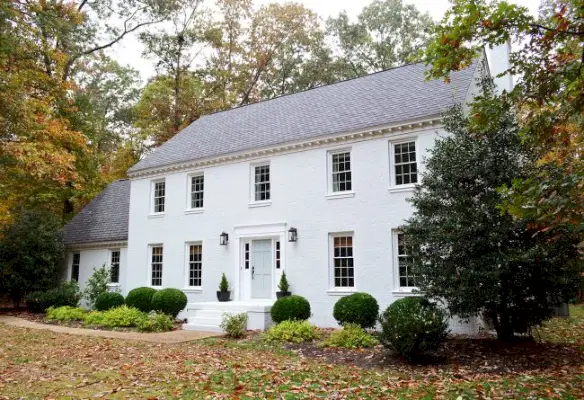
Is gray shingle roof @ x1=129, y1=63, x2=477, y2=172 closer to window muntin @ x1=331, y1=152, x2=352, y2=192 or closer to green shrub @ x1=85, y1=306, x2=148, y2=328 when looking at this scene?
window muntin @ x1=331, y1=152, x2=352, y2=192

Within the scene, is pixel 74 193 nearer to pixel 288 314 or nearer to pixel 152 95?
pixel 152 95

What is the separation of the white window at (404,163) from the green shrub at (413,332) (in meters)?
5.33

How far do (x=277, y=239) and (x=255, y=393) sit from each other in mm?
9705

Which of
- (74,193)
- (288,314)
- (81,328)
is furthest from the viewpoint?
(74,193)

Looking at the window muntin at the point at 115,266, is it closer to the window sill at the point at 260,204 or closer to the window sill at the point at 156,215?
the window sill at the point at 156,215

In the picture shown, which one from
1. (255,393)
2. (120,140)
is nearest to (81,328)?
(255,393)

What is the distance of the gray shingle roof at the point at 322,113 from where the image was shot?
1540 cm

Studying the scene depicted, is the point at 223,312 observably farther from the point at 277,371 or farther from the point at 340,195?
the point at 277,371

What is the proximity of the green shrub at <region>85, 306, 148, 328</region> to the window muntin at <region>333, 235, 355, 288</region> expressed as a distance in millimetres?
6509

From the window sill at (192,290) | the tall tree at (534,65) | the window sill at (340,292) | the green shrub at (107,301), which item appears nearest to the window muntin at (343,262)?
the window sill at (340,292)

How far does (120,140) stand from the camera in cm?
3619

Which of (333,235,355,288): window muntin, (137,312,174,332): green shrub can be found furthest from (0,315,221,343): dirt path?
(333,235,355,288): window muntin

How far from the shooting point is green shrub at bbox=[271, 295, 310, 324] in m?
14.2

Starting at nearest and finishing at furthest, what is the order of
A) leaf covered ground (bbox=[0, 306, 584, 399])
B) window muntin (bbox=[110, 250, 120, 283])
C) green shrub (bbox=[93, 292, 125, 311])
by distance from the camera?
1. leaf covered ground (bbox=[0, 306, 584, 399])
2. green shrub (bbox=[93, 292, 125, 311])
3. window muntin (bbox=[110, 250, 120, 283])
